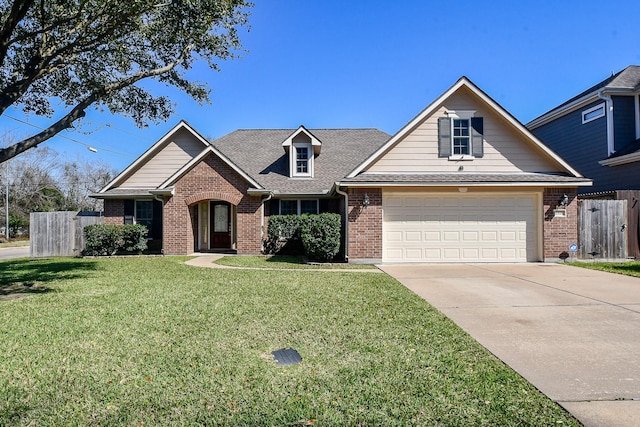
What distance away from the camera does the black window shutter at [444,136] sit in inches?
496

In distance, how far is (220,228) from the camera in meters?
17.3

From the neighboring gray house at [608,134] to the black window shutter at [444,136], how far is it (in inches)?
251

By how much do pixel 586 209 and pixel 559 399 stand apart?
1217 cm

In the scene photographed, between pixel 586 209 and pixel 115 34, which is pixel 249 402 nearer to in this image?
pixel 115 34

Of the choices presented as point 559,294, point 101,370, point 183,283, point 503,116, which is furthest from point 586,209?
point 101,370

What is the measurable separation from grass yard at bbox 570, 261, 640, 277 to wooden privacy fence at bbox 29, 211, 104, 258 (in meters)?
19.7

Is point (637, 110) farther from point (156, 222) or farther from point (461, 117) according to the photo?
point (156, 222)

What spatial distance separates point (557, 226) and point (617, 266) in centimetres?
197

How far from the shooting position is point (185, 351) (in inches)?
165

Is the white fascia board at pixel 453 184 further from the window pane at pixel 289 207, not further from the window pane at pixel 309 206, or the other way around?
the window pane at pixel 289 207

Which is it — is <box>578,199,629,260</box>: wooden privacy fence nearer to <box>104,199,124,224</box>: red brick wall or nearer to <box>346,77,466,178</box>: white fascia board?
<box>346,77,466,178</box>: white fascia board

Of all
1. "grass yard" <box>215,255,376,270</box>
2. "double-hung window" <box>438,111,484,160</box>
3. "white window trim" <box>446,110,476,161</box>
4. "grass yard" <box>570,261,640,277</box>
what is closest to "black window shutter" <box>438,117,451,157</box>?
"double-hung window" <box>438,111,484,160</box>

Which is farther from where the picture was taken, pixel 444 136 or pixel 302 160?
pixel 302 160

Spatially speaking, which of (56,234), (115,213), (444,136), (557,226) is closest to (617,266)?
(557,226)
